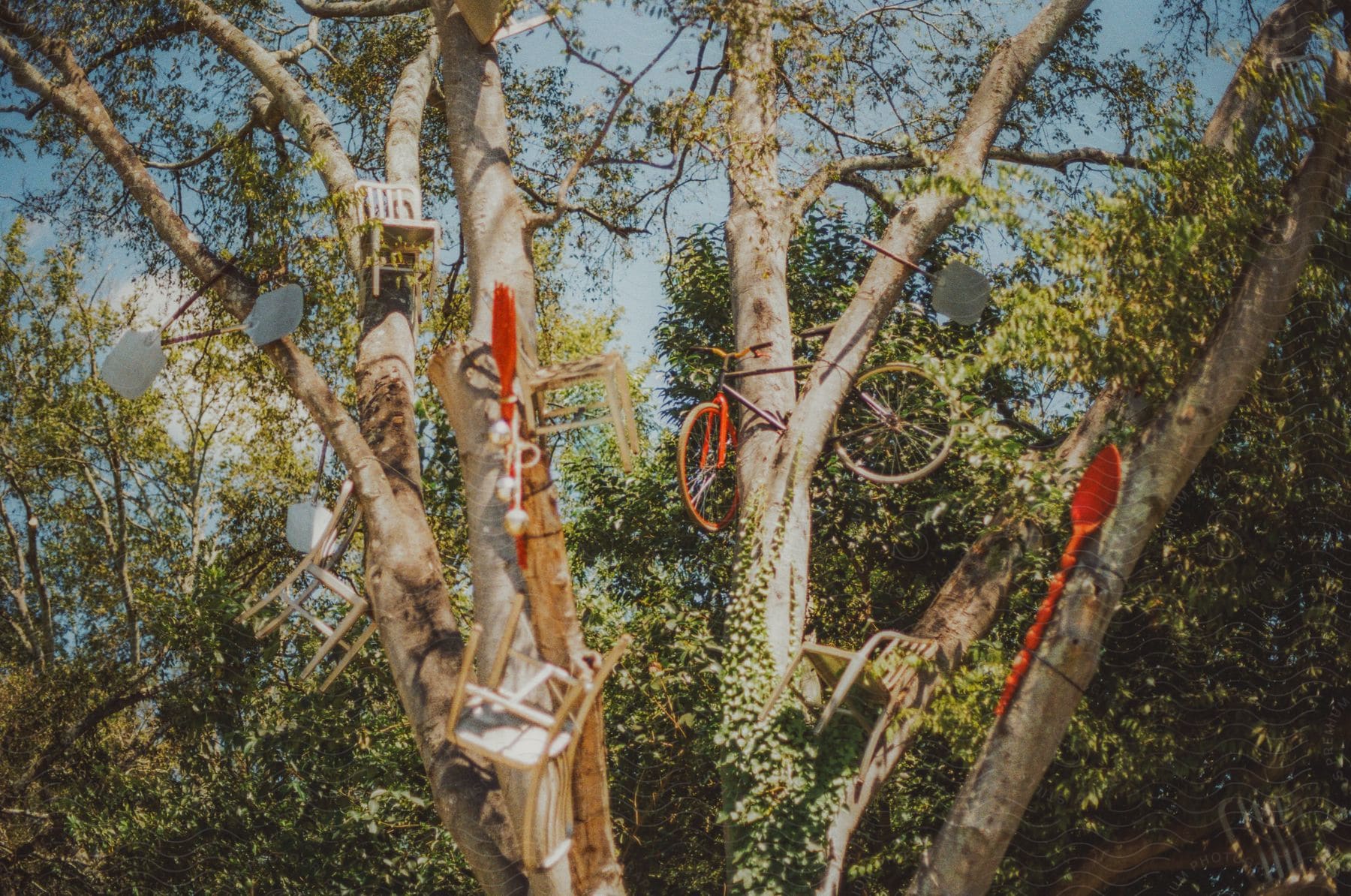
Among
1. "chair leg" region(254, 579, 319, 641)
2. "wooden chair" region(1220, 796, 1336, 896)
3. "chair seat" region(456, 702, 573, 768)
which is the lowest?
"wooden chair" region(1220, 796, 1336, 896)

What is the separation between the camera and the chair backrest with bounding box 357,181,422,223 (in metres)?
5.43

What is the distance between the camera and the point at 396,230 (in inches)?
213

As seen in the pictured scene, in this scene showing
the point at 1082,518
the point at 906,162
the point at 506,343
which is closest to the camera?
the point at 506,343

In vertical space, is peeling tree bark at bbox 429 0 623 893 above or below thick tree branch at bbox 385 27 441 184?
below

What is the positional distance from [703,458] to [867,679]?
68.6 inches

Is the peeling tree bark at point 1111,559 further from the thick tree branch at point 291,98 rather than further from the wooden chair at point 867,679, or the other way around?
the thick tree branch at point 291,98

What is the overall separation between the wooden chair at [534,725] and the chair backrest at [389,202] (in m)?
2.39

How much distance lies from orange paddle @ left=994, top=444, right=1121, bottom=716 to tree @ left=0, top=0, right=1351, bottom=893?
0.08 m

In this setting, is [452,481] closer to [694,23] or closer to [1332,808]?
[694,23]

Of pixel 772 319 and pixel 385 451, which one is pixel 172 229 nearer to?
pixel 385 451

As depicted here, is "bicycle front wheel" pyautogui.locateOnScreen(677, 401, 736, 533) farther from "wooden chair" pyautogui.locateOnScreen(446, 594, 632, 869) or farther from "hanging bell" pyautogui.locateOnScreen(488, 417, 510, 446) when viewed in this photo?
"hanging bell" pyautogui.locateOnScreen(488, 417, 510, 446)

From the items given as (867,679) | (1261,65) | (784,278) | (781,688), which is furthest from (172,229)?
(1261,65)

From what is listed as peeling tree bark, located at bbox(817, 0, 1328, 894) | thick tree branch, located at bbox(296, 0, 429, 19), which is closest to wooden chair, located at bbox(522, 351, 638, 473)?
peeling tree bark, located at bbox(817, 0, 1328, 894)

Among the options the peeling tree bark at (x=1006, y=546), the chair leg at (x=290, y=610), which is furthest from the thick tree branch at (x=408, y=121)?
the peeling tree bark at (x=1006, y=546)
